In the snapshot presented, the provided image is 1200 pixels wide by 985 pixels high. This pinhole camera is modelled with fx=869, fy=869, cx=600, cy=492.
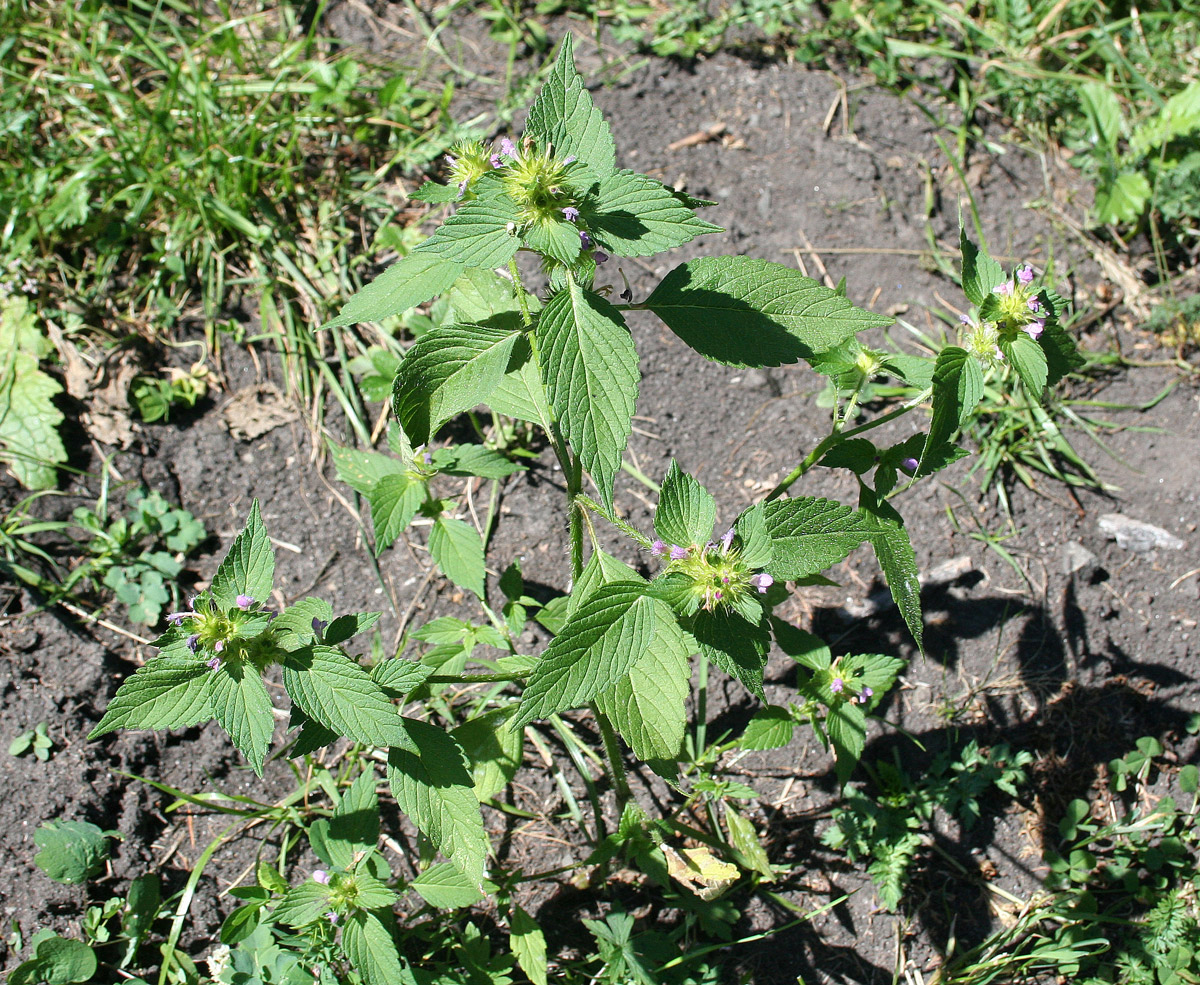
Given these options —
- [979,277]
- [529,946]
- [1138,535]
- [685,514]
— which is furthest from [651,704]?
[1138,535]

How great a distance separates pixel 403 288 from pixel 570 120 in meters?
0.48

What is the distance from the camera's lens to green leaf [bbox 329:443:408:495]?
260 cm

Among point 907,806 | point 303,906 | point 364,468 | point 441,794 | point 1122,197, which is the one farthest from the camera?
point 1122,197

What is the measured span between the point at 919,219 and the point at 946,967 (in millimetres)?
2758

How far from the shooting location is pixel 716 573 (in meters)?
1.73

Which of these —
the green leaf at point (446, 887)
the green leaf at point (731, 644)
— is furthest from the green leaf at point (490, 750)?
the green leaf at point (731, 644)

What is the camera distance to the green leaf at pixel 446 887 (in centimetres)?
224

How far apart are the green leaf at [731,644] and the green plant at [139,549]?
2.02 m

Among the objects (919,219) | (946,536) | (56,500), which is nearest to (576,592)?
(946,536)

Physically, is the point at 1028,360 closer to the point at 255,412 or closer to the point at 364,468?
the point at 364,468

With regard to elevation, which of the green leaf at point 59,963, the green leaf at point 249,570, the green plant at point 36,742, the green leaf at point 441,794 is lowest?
the green leaf at point 59,963

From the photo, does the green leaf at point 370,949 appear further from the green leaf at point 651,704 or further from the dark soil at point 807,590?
the green leaf at point 651,704

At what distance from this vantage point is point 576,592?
2.09m

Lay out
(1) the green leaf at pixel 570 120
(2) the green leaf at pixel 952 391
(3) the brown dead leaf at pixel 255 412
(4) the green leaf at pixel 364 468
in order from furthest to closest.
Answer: (3) the brown dead leaf at pixel 255 412 < (4) the green leaf at pixel 364 468 < (2) the green leaf at pixel 952 391 < (1) the green leaf at pixel 570 120
